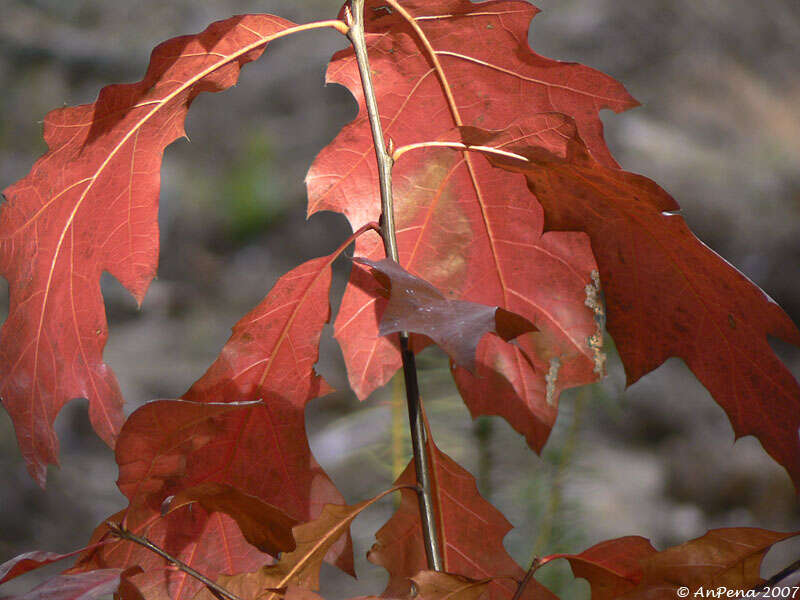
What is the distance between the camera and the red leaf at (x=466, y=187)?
0.51 m

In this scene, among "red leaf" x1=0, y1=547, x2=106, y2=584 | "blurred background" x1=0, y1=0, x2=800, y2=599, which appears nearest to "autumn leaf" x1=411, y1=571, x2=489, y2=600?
"red leaf" x1=0, y1=547, x2=106, y2=584

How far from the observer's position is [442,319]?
0.90 feet

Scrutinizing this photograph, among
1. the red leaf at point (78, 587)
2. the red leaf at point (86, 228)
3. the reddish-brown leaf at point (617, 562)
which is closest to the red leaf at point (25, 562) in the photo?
the red leaf at point (78, 587)

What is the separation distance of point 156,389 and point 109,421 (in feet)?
2.83

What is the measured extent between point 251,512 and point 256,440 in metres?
0.10

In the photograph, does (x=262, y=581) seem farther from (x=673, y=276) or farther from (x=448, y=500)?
(x=673, y=276)

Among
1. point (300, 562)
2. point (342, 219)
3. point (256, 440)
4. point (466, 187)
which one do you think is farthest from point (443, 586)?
point (342, 219)

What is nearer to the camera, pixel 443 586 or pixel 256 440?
pixel 443 586

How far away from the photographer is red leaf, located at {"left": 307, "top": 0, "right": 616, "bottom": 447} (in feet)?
1.69

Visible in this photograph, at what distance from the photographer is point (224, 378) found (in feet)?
1.50

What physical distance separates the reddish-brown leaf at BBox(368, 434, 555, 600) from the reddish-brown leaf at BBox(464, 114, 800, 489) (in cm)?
15

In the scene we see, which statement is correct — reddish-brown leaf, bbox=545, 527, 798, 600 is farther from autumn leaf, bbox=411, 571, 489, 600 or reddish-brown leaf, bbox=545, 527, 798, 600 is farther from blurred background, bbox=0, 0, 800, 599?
blurred background, bbox=0, 0, 800, 599

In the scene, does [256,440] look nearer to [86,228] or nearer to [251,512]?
[251,512]

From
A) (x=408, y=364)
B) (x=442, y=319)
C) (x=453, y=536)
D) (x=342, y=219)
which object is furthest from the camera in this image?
(x=342, y=219)
